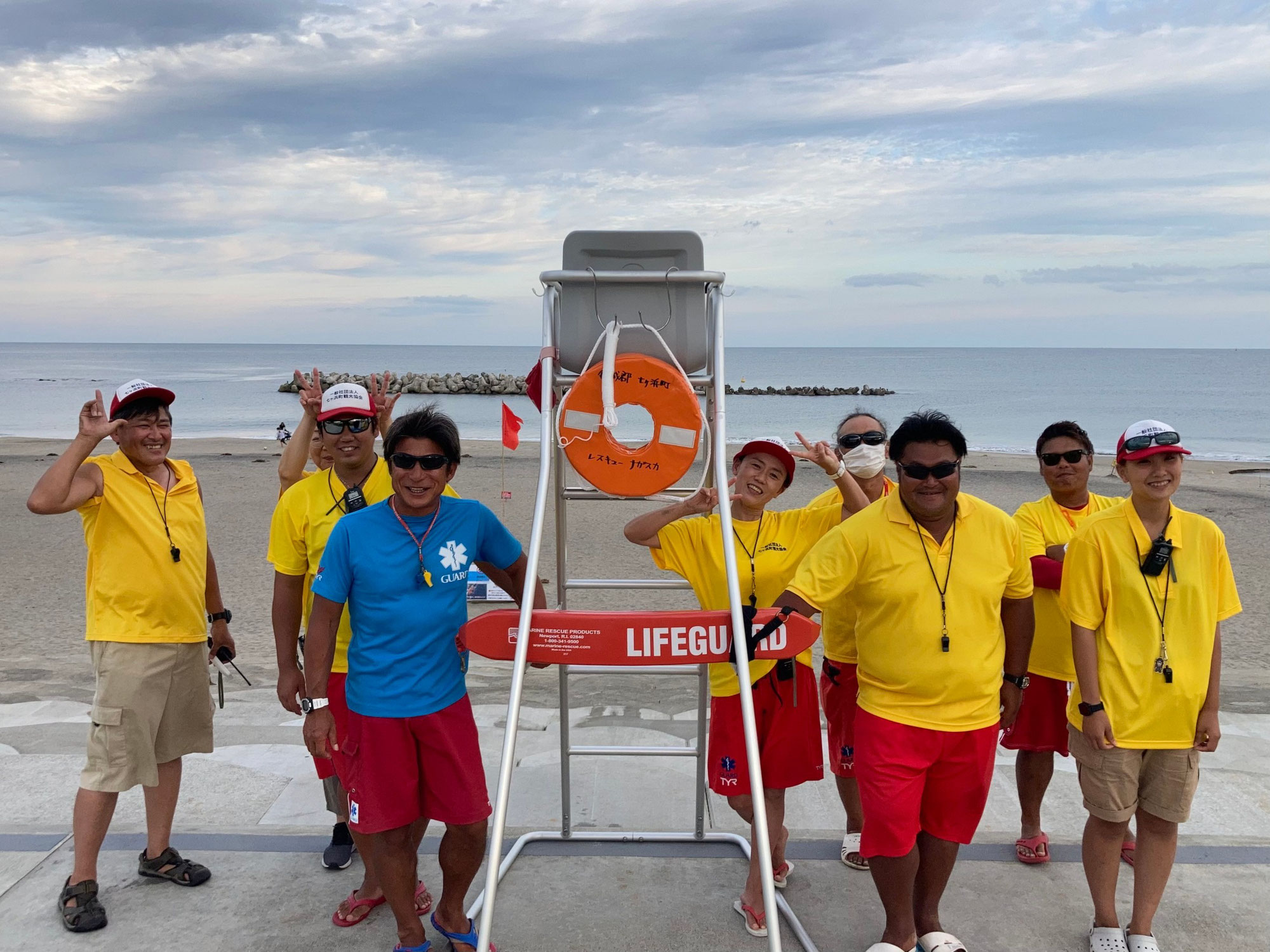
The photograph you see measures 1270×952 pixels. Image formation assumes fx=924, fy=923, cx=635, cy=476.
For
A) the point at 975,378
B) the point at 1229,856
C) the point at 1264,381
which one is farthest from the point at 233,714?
the point at 1264,381

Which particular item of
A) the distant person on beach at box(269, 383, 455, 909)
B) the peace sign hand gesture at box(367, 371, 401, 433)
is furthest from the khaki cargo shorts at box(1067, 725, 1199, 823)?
the peace sign hand gesture at box(367, 371, 401, 433)

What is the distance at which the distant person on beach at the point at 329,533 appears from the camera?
3104 mm

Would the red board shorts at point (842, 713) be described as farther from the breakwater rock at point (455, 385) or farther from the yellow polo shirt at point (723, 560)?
the breakwater rock at point (455, 385)

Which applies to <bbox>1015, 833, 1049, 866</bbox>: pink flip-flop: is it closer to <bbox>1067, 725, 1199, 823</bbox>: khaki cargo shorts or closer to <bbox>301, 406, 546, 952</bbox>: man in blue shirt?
<bbox>1067, 725, 1199, 823</bbox>: khaki cargo shorts

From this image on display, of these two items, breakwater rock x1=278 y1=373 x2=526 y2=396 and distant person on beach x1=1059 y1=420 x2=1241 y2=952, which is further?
breakwater rock x1=278 y1=373 x2=526 y2=396

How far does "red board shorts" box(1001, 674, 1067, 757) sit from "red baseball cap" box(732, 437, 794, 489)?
131cm

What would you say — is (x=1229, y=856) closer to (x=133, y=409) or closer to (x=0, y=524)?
(x=133, y=409)

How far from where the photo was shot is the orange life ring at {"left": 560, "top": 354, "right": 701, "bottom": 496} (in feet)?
9.06

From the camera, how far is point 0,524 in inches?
473

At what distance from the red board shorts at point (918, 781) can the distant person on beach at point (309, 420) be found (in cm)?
205

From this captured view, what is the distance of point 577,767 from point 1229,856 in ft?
9.08

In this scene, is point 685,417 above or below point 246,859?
above

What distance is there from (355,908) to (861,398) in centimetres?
6919

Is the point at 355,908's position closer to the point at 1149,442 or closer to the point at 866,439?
the point at 866,439
